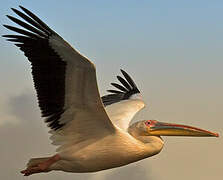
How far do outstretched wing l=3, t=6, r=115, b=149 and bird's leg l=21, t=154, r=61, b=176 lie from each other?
854 mm

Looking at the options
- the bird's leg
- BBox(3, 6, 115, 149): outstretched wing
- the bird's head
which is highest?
BBox(3, 6, 115, 149): outstretched wing

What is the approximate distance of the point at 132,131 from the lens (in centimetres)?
1555

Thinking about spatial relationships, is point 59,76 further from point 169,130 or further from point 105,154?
point 169,130

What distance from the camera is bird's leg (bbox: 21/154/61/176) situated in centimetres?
1502

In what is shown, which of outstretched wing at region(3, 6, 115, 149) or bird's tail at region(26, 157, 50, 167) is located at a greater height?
outstretched wing at region(3, 6, 115, 149)

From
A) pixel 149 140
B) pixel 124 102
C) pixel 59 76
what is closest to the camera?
pixel 59 76

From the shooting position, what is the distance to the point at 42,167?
15.0m

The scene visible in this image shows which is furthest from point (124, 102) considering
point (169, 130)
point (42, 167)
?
point (42, 167)

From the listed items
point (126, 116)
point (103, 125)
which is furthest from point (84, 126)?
point (126, 116)

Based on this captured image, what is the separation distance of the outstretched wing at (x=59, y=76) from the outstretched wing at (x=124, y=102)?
206cm

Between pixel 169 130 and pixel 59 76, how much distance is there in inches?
120

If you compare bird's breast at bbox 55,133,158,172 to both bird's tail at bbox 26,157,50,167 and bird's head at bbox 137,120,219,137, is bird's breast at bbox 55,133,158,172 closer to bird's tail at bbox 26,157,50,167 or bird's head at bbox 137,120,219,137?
bird's tail at bbox 26,157,50,167

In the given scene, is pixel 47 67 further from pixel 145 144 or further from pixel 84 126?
pixel 145 144

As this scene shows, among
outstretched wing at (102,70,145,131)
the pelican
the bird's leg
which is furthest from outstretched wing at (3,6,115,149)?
outstretched wing at (102,70,145,131)
